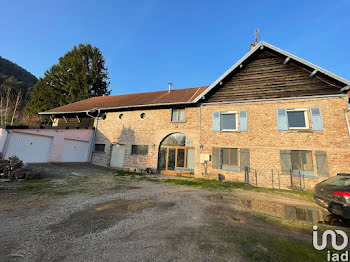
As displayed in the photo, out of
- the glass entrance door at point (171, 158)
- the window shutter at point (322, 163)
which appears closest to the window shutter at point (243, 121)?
the window shutter at point (322, 163)

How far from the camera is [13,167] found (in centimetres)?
744

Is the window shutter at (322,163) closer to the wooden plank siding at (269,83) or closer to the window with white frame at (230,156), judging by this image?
the wooden plank siding at (269,83)

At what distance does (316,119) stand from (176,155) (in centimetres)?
917

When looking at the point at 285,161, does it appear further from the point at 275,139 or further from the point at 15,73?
the point at 15,73

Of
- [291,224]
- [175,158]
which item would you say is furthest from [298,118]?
[175,158]

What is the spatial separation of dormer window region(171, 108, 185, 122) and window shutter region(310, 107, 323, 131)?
8.26 metres

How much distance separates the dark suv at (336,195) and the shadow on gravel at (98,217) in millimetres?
5390

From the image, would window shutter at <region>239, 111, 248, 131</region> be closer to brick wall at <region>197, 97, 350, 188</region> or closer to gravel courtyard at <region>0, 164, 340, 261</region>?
brick wall at <region>197, 97, 350, 188</region>

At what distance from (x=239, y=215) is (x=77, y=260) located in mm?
4121

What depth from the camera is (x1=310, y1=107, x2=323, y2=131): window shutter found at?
8.73 meters

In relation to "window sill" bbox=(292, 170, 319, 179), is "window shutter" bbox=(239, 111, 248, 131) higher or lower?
higher

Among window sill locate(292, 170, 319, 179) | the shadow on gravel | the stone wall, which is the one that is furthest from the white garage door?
window sill locate(292, 170, 319, 179)

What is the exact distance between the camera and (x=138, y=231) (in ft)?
10.9

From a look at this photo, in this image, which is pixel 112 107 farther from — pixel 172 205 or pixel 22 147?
pixel 172 205
